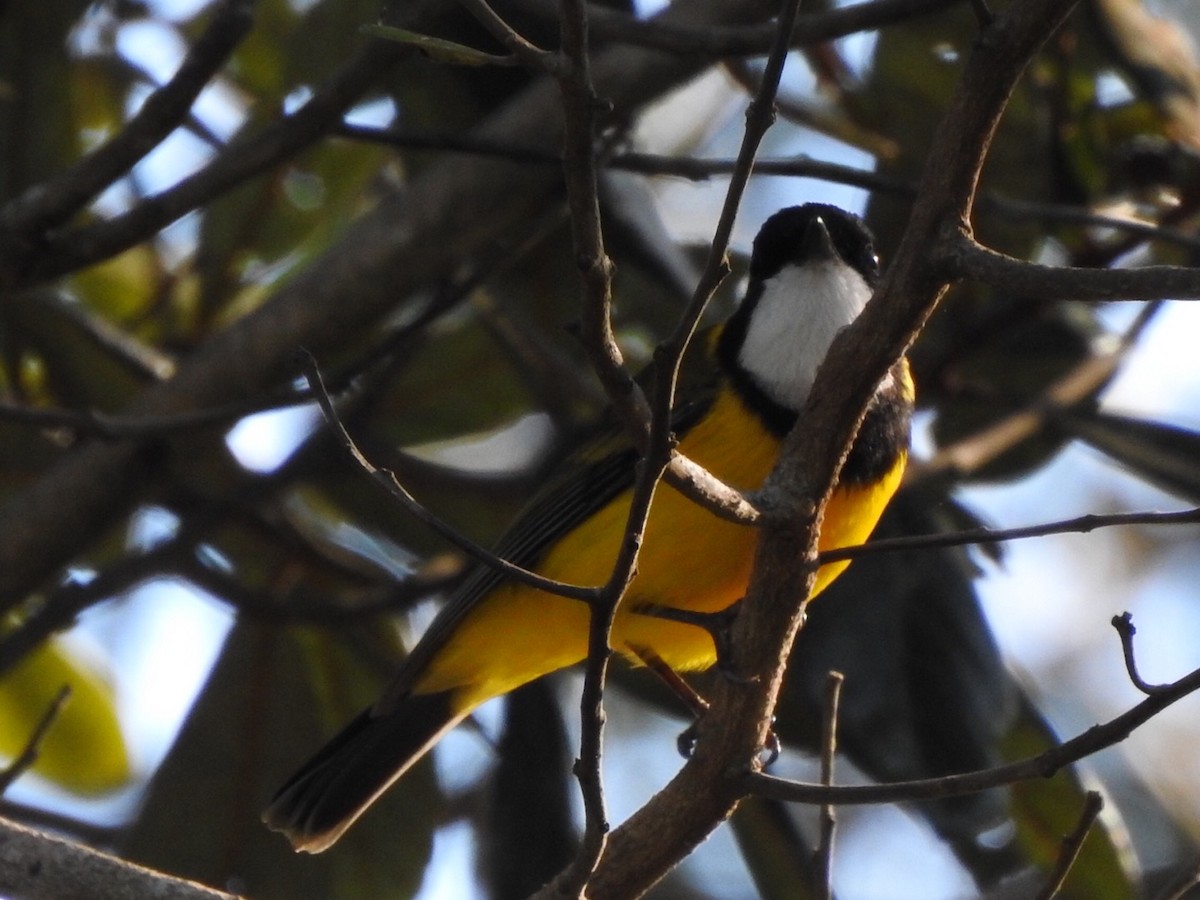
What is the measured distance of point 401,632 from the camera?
568 cm

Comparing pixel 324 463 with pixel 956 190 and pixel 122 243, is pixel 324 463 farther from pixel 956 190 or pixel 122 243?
pixel 956 190

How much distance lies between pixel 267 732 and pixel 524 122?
7.19 feet

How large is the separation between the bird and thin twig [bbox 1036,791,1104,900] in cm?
94

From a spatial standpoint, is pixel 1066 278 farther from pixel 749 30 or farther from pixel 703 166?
pixel 703 166

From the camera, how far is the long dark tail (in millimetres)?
4191

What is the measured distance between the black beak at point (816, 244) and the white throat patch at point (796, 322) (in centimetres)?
2

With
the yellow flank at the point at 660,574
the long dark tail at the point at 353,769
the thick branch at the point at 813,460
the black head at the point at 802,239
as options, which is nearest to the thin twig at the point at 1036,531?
the thick branch at the point at 813,460

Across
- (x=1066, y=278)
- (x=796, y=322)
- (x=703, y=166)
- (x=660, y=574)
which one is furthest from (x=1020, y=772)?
(x=703, y=166)

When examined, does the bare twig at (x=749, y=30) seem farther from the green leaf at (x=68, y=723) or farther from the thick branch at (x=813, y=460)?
the green leaf at (x=68, y=723)

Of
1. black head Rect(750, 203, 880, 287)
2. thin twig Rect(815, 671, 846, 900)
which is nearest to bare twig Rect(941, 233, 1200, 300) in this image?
thin twig Rect(815, 671, 846, 900)

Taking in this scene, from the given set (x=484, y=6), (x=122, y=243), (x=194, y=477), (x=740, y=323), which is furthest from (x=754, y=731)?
(x=194, y=477)

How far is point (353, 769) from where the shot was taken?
4.29 meters

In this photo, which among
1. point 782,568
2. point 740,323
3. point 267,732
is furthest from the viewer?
point 267,732

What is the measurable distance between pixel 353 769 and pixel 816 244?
176 cm
